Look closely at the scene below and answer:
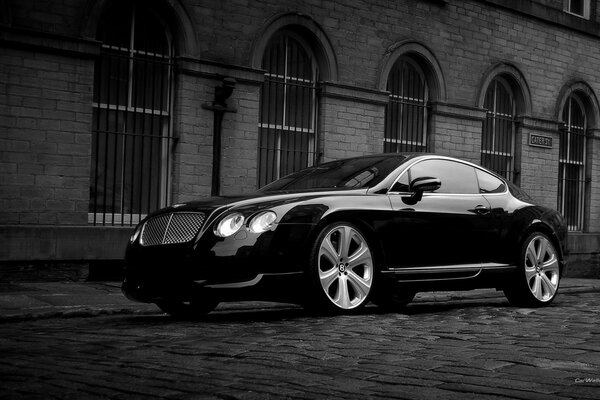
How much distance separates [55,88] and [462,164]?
17.9 ft

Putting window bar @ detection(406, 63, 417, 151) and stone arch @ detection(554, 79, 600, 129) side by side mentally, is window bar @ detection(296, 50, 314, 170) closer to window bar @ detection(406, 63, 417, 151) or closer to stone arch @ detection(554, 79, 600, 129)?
window bar @ detection(406, 63, 417, 151)

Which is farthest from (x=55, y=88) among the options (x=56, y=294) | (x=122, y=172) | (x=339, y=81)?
(x=339, y=81)

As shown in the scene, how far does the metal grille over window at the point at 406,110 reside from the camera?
57.8ft

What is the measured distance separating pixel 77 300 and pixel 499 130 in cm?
1221

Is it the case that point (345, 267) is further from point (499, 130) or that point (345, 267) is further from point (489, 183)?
point (499, 130)

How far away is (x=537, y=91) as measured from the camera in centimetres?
2072

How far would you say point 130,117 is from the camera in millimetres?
13719

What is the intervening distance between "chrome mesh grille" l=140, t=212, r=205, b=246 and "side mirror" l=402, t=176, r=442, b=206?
2.09 meters

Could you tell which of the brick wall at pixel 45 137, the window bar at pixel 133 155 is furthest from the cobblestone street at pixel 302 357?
the window bar at pixel 133 155

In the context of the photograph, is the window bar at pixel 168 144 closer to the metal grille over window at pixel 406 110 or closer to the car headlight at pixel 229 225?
the metal grille over window at pixel 406 110

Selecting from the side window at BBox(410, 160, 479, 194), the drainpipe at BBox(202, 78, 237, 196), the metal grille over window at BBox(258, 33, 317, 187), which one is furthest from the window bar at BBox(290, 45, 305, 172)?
the side window at BBox(410, 160, 479, 194)

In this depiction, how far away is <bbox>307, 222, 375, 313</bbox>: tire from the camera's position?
8.22m

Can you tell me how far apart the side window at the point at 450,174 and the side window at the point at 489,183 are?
8 centimetres

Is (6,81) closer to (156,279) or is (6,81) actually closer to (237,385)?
(156,279)
